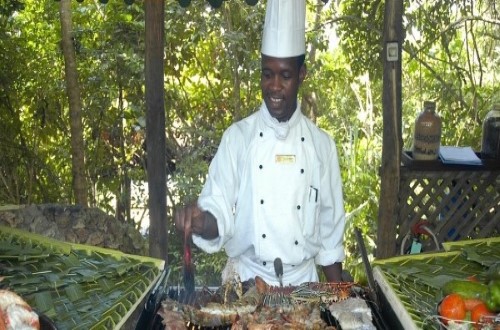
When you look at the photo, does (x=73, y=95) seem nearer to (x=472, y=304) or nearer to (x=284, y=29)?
(x=284, y=29)

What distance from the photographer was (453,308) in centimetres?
241

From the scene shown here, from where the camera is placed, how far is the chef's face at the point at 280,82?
133 inches

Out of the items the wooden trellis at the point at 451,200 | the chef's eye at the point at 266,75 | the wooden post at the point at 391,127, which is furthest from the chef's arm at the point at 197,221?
the wooden trellis at the point at 451,200

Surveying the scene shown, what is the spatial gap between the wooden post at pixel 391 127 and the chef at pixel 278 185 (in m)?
1.49

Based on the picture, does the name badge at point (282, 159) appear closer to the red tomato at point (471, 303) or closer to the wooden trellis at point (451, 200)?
the red tomato at point (471, 303)

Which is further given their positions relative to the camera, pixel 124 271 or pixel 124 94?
pixel 124 94

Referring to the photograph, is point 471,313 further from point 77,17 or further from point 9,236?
point 77,17

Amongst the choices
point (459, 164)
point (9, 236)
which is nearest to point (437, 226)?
point (459, 164)

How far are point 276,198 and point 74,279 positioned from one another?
1.16m

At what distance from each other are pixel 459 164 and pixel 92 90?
148 inches

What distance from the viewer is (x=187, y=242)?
9.52ft

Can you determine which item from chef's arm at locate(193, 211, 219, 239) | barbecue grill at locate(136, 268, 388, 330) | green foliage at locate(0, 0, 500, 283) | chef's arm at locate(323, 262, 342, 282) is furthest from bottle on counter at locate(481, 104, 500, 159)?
chef's arm at locate(193, 211, 219, 239)

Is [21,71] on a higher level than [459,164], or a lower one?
higher

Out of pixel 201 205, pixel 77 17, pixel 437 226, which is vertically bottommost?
pixel 437 226
